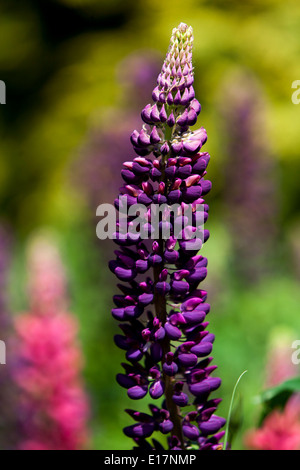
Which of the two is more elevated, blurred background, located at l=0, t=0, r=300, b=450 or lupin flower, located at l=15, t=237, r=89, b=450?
blurred background, located at l=0, t=0, r=300, b=450

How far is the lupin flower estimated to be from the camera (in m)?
2.74

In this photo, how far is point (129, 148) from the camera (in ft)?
15.3

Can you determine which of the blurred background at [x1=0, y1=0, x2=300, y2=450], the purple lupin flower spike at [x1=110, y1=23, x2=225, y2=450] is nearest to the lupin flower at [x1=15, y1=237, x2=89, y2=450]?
the blurred background at [x1=0, y1=0, x2=300, y2=450]

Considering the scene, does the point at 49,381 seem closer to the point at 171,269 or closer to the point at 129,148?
the point at 171,269

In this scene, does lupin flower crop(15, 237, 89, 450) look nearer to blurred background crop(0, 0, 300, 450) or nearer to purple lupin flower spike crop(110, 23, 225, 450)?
blurred background crop(0, 0, 300, 450)

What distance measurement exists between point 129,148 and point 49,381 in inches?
87.5

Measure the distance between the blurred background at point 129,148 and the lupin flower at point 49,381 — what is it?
33.8 inches

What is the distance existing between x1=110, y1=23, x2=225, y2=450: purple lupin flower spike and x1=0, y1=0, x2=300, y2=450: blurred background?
7.70 ft

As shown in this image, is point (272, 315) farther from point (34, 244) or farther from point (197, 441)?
point (197, 441)

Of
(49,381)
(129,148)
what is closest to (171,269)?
(49,381)

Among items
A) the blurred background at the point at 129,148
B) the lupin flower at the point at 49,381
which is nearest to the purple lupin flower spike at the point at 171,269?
the lupin flower at the point at 49,381

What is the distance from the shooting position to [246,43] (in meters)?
8.19

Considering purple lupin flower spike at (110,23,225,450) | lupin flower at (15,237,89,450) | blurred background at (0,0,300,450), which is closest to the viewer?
purple lupin flower spike at (110,23,225,450)
